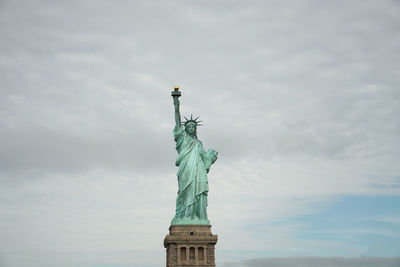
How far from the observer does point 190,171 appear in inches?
2066

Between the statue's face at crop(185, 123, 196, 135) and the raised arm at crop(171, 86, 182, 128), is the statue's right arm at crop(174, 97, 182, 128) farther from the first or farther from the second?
the statue's face at crop(185, 123, 196, 135)

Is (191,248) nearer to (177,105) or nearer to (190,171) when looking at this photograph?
(190,171)

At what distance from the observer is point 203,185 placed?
2058 inches

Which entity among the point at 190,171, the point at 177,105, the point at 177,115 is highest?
the point at 177,105

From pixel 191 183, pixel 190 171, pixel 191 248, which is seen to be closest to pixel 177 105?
pixel 190 171

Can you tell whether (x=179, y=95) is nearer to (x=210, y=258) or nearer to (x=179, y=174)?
(x=179, y=174)

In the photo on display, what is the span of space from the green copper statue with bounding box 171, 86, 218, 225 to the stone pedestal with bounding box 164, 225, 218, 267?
103 cm

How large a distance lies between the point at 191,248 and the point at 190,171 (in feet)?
18.6

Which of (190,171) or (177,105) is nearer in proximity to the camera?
(190,171)

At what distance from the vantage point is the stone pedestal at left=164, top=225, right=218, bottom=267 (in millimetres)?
50219

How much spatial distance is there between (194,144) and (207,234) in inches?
275

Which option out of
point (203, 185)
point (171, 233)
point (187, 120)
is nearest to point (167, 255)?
point (171, 233)

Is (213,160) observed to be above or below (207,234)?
above

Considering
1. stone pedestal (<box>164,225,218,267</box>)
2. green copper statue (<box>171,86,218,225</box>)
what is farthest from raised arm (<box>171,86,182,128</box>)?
stone pedestal (<box>164,225,218,267</box>)
